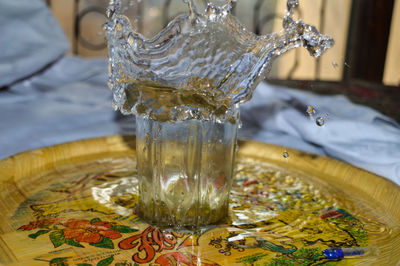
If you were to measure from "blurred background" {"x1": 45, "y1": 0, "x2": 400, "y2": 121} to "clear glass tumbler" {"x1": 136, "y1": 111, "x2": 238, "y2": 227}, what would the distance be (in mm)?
1488

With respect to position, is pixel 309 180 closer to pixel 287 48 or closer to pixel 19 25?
A: pixel 287 48

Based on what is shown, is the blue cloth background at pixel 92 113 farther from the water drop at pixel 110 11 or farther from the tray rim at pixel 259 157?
the water drop at pixel 110 11

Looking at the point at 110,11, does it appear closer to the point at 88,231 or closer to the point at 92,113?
the point at 88,231

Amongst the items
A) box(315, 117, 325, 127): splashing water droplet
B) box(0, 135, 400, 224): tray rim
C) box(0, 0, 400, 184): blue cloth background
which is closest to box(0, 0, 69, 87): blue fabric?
box(0, 0, 400, 184): blue cloth background

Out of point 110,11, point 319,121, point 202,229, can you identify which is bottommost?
point 202,229

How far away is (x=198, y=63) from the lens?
455 millimetres

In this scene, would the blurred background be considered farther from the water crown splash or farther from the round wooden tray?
the water crown splash

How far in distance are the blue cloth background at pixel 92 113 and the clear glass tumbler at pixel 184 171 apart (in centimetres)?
30

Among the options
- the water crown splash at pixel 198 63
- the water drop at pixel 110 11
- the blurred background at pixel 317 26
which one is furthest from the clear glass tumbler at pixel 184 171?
the blurred background at pixel 317 26

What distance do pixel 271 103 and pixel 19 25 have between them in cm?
76

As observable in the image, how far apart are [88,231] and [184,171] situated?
0.12 metres

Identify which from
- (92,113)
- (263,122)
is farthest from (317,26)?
(92,113)

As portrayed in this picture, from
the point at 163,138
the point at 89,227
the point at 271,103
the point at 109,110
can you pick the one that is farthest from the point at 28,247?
the point at 271,103

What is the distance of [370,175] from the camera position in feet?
1.94
